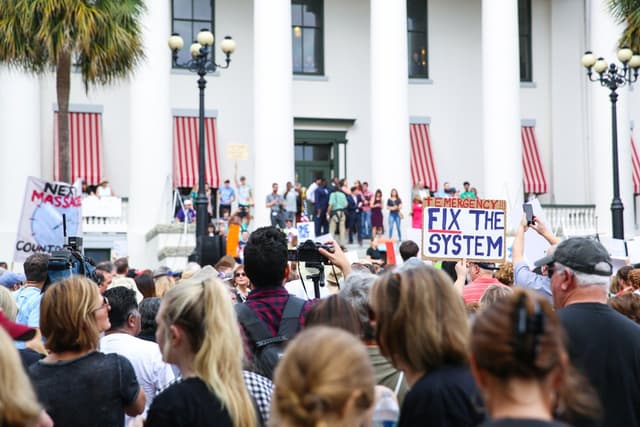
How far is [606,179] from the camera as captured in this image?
32875 mm

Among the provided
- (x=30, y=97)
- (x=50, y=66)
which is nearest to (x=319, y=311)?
(x=50, y=66)

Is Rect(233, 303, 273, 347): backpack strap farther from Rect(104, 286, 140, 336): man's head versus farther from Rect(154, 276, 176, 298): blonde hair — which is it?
Rect(154, 276, 176, 298): blonde hair

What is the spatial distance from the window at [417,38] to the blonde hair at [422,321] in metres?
33.7

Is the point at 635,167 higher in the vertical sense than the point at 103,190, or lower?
higher

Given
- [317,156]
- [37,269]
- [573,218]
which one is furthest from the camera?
[317,156]

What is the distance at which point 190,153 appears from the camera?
1341 inches

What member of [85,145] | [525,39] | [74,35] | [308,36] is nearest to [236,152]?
[85,145]

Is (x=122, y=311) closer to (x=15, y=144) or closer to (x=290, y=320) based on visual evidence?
(x=290, y=320)

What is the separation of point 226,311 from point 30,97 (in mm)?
26838

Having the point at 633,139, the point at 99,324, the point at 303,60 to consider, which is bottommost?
the point at 99,324

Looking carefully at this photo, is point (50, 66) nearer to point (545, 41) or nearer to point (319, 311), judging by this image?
point (319, 311)

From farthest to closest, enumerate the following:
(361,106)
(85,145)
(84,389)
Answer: (361,106) → (85,145) → (84,389)

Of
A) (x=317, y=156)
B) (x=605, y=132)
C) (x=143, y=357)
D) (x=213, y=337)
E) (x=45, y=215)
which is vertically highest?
(x=605, y=132)

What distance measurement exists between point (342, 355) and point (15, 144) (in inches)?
1087
